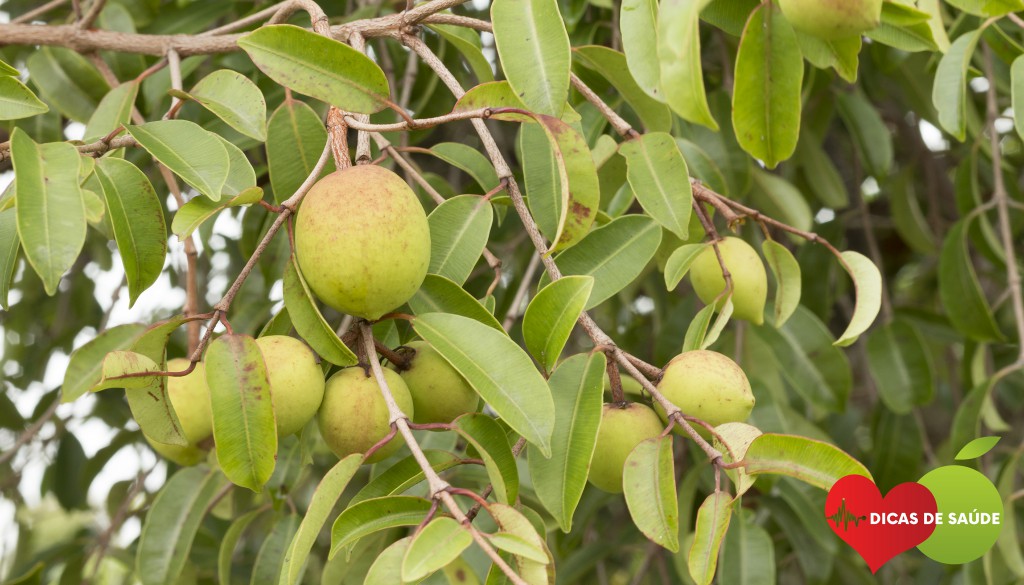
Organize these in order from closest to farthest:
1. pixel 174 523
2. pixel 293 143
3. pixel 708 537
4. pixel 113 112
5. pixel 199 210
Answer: pixel 708 537 → pixel 199 210 → pixel 293 143 → pixel 113 112 → pixel 174 523

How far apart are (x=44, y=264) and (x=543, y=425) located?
391 millimetres

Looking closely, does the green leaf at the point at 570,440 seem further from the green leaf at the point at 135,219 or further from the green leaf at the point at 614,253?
the green leaf at the point at 135,219

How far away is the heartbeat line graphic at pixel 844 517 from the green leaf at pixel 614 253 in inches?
11.2

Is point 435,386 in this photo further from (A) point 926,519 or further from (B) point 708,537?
(A) point 926,519

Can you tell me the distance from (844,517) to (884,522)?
0.21 feet

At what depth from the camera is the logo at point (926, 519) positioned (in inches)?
35.0

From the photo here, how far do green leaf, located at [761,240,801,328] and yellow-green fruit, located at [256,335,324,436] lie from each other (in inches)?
19.2

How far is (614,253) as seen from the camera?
102cm

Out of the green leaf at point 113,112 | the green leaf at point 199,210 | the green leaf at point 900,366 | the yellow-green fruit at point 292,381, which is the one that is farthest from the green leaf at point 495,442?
the green leaf at point 900,366

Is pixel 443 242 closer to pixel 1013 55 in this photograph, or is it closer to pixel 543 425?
pixel 543 425

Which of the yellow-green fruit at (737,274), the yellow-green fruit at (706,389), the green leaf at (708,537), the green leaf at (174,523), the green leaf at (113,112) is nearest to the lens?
the green leaf at (708,537)

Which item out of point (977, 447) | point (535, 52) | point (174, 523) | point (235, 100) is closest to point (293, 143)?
point (235, 100)

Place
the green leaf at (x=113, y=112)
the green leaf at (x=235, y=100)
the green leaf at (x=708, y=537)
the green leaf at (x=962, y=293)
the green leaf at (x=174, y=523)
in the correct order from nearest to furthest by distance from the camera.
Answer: the green leaf at (x=708, y=537), the green leaf at (x=235, y=100), the green leaf at (x=113, y=112), the green leaf at (x=174, y=523), the green leaf at (x=962, y=293)

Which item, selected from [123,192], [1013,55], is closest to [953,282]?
[1013,55]
